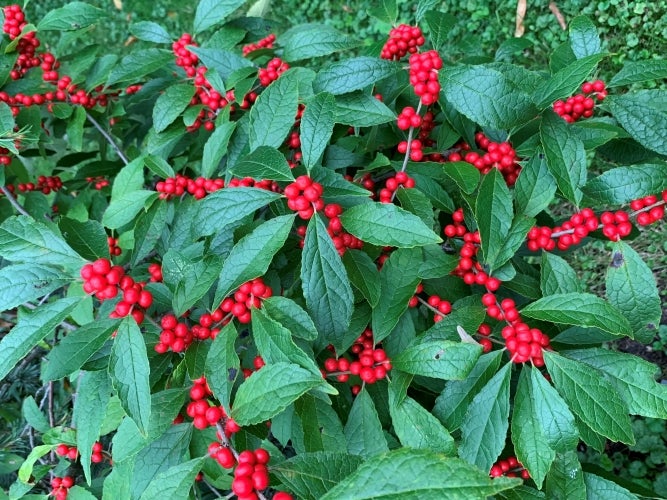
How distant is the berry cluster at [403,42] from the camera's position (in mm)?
1801

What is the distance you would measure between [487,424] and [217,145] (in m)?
1.08

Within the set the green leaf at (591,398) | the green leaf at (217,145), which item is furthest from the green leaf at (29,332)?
the green leaf at (591,398)

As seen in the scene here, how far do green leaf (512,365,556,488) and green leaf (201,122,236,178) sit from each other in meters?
1.04

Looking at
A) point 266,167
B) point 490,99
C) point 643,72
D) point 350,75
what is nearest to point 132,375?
point 266,167

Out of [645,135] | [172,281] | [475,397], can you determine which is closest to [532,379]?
[475,397]

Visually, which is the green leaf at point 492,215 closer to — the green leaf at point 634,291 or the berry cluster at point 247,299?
the green leaf at point 634,291

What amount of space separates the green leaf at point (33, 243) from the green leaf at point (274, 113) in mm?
536

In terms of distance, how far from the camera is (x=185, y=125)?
2018 millimetres

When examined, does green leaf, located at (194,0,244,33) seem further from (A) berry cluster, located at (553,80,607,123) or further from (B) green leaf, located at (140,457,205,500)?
(B) green leaf, located at (140,457,205,500)

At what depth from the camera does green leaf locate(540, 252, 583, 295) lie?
1.50 meters

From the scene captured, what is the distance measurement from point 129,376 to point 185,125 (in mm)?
1055

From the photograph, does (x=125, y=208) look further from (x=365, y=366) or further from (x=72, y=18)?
(x=365, y=366)

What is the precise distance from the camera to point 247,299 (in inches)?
55.3

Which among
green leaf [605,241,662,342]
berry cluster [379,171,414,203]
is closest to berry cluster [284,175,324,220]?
berry cluster [379,171,414,203]
